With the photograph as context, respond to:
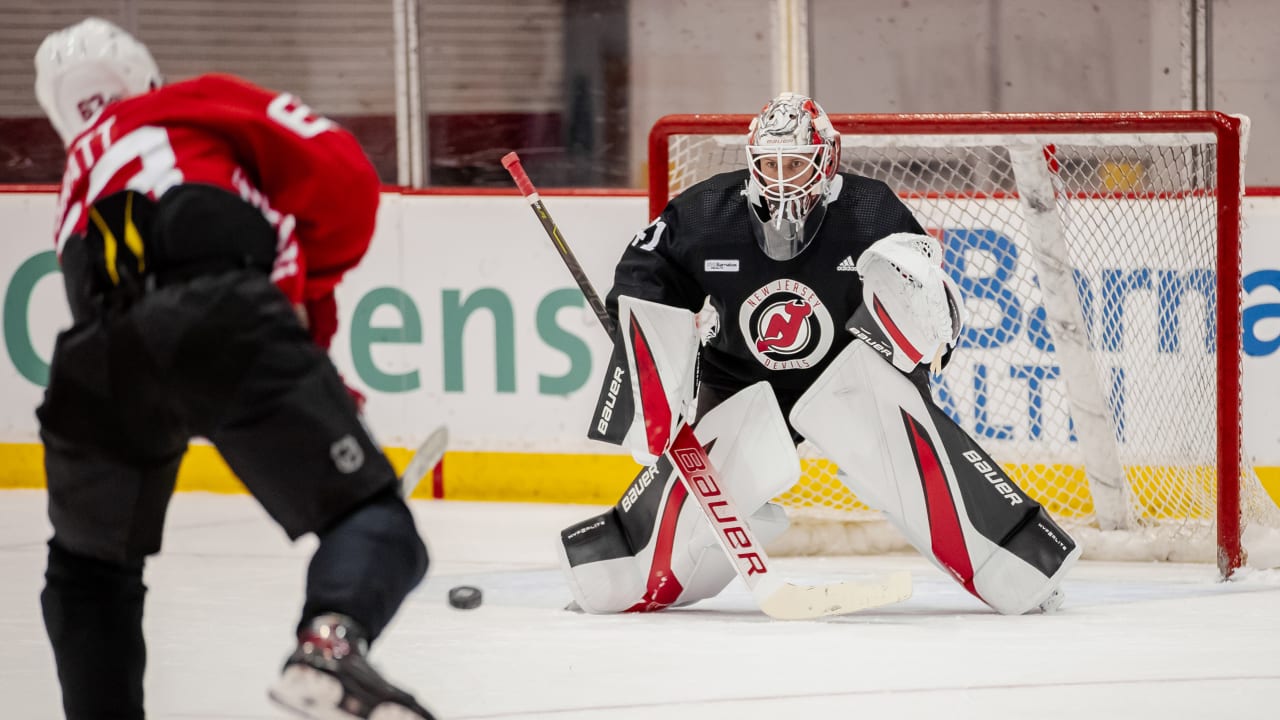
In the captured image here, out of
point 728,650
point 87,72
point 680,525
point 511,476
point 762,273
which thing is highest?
point 87,72

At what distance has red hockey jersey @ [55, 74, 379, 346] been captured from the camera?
167cm

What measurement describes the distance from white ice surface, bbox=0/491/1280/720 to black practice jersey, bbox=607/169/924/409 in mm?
502

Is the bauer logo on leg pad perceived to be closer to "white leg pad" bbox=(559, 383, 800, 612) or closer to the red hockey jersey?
"white leg pad" bbox=(559, 383, 800, 612)

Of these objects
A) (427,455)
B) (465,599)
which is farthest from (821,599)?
(427,455)

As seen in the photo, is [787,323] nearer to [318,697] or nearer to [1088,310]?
[1088,310]

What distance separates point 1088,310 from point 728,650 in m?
1.69

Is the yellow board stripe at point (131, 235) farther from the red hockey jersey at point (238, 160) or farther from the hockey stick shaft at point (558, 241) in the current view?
the hockey stick shaft at point (558, 241)

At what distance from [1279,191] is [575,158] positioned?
228cm

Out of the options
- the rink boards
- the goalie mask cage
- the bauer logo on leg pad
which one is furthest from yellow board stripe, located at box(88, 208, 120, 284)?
the rink boards

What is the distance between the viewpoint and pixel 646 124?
5.55 meters

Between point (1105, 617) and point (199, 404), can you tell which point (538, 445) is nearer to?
point (1105, 617)

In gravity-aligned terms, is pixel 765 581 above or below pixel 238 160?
below

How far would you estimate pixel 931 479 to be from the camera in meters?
3.00

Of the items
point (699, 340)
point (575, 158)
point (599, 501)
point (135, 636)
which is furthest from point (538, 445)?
point (135, 636)
